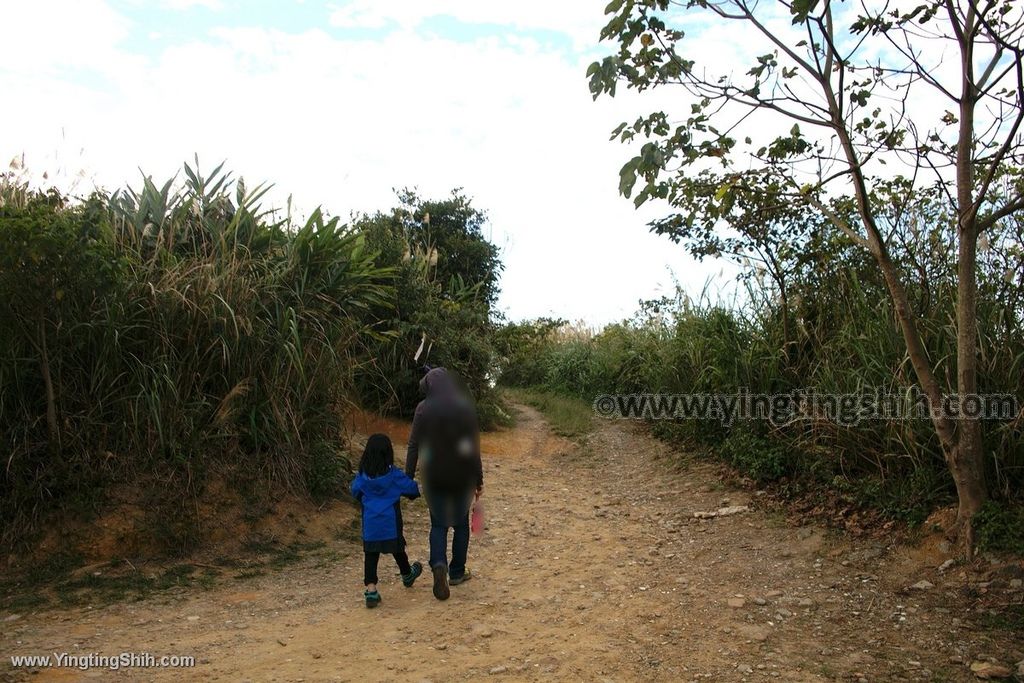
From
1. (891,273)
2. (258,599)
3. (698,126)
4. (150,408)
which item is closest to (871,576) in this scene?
(891,273)

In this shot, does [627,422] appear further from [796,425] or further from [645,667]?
[645,667]

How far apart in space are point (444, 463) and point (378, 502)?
0.51 meters

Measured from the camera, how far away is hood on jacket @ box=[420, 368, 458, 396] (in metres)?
5.62

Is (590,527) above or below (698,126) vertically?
below

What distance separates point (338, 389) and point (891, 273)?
487 cm

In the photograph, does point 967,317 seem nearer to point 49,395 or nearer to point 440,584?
point 440,584

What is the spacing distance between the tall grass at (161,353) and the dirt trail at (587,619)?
43.3 inches

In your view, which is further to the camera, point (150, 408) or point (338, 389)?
point (338, 389)

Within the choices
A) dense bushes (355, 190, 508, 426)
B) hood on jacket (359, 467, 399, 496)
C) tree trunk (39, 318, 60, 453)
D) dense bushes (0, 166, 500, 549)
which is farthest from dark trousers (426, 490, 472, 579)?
dense bushes (355, 190, 508, 426)

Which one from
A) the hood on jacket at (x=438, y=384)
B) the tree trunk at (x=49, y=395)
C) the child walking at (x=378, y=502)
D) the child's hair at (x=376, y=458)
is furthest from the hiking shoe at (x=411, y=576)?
the tree trunk at (x=49, y=395)

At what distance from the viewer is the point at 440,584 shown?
536 centimetres

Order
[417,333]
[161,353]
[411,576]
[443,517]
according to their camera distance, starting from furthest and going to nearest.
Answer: [417,333]
[161,353]
[411,576]
[443,517]

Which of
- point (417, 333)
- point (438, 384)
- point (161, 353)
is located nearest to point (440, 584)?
point (438, 384)

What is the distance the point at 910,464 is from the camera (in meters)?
6.45
